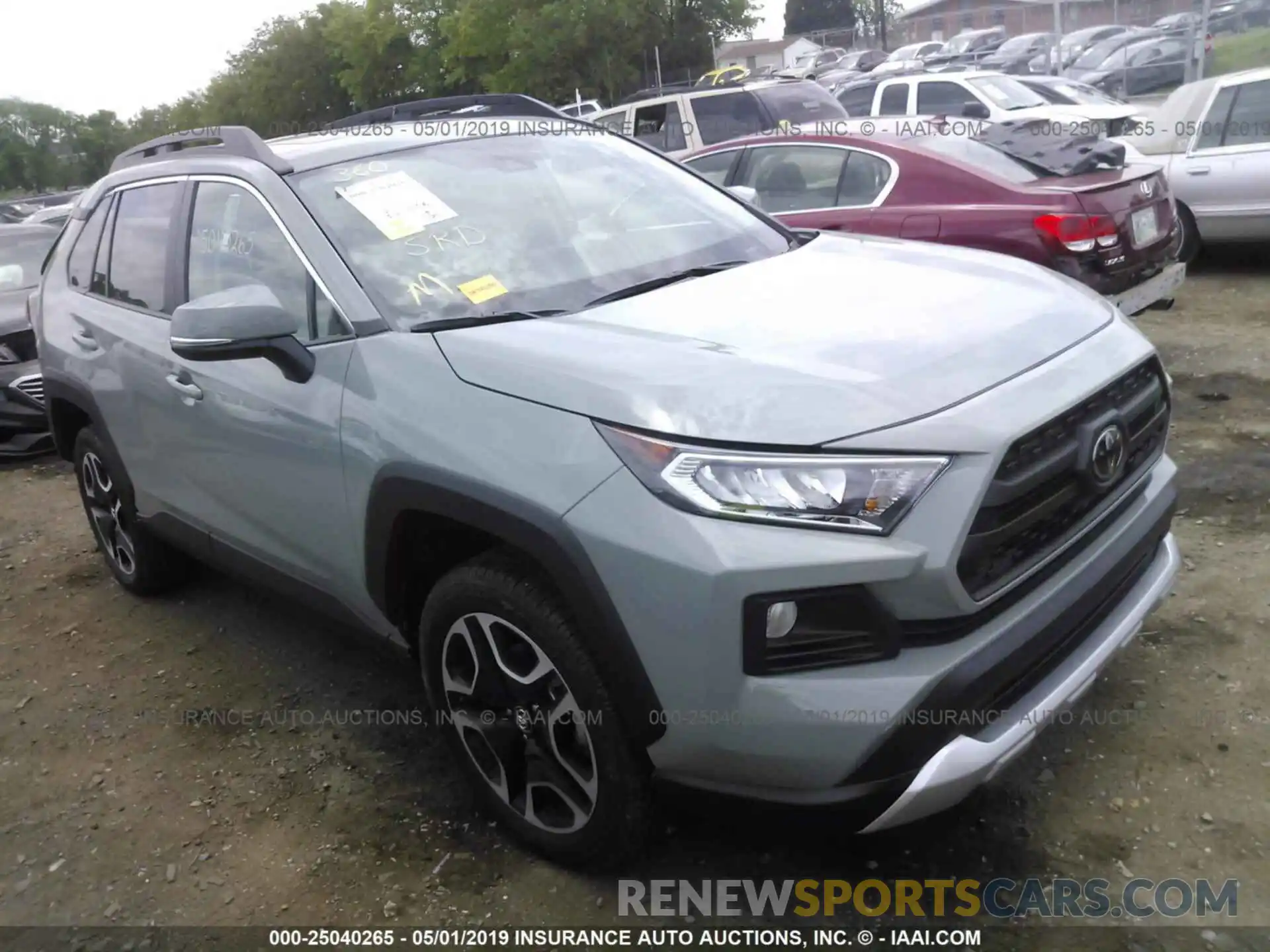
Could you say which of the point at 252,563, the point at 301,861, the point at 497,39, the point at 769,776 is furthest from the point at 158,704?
the point at 497,39

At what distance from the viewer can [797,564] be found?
2027 millimetres

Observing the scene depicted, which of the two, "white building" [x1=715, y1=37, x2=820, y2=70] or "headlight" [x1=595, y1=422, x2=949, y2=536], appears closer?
"headlight" [x1=595, y1=422, x2=949, y2=536]

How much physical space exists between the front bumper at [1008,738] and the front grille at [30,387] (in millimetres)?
6638

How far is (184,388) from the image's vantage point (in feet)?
11.2

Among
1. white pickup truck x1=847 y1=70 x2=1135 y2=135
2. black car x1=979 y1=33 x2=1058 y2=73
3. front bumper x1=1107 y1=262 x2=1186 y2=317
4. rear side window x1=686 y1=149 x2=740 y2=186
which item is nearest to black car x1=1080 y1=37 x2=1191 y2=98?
black car x1=979 y1=33 x2=1058 y2=73

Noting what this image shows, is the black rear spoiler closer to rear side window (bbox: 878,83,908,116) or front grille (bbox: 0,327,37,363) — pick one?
front grille (bbox: 0,327,37,363)

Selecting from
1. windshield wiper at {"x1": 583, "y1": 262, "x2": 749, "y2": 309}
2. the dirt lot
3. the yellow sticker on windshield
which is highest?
the yellow sticker on windshield

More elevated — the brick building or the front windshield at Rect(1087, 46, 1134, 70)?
the brick building

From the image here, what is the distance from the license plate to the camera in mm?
5578

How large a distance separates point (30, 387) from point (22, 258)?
1.80 m

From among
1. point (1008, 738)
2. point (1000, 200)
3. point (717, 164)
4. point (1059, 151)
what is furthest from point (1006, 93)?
point (1008, 738)

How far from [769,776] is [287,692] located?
7.21 ft

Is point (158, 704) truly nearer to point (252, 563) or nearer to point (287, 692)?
point (287, 692)

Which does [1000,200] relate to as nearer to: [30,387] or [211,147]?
[211,147]
